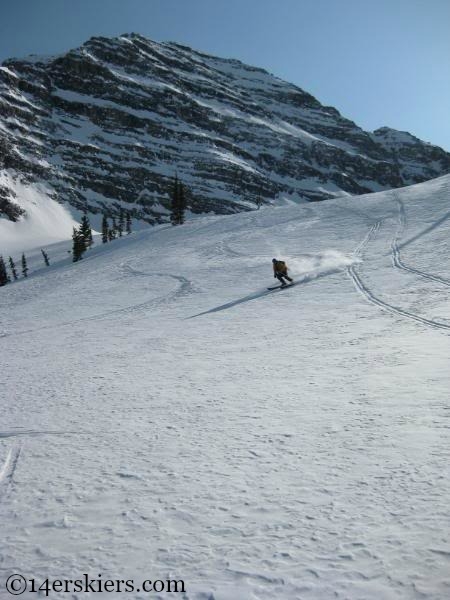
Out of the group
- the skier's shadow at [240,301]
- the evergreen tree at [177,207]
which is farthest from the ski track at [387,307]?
the evergreen tree at [177,207]

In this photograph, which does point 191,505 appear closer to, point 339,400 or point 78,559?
point 78,559

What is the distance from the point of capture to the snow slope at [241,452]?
4004 millimetres

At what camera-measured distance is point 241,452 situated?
6.02 metres

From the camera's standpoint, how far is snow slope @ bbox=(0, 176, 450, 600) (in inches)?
158

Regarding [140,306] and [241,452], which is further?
[140,306]

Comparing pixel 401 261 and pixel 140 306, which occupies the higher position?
pixel 401 261

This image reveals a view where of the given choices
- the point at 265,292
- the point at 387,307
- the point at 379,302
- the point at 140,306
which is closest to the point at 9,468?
the point at 387,307

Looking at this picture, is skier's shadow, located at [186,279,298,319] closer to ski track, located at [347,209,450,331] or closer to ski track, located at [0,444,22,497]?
ski track, located at [347,209,450,331]

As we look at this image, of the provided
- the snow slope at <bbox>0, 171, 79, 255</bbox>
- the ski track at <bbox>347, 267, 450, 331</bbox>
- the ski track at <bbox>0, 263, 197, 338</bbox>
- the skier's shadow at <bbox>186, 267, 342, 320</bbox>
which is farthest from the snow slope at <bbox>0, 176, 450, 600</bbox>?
the snow slope at <bbox>0, 171, 79, 255</bbox>

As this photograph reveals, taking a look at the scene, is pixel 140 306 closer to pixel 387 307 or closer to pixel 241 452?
pixel 387 307

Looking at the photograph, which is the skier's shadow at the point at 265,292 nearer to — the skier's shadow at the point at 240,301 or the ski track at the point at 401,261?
the skier's shadow at the point at 240,301

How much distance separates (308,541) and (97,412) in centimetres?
489

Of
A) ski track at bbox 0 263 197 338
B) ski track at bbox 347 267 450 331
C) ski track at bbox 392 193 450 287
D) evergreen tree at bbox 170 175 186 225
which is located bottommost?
ski track at bbox 0 263 197 338

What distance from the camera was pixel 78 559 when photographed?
164 inches
